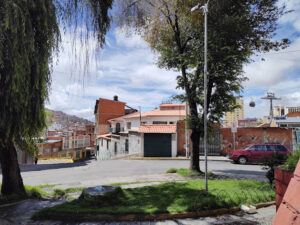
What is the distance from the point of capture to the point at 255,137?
64.8 ft

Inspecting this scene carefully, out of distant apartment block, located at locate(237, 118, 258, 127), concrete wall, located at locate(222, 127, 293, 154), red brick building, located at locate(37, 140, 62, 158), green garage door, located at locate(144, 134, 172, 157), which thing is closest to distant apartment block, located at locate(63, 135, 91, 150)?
red brick building, located at locate(37, 140, 62, 158)

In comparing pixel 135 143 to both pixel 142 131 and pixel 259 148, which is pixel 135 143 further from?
pixel 259 148

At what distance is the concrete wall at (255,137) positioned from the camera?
62.8 ft

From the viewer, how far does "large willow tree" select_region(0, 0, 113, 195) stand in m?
4.20

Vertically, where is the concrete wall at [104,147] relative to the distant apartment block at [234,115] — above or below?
below

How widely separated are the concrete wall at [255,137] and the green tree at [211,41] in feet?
35.4

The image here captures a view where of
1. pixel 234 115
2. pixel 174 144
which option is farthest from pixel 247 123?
pixel 234 115

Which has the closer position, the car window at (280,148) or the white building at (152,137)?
the car window at (280,148)

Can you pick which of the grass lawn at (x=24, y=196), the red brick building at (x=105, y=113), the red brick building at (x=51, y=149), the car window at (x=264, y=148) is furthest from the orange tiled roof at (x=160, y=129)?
the red brick building at (x=51, y=149)

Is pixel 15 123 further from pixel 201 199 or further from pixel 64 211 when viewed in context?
pixel 201 199

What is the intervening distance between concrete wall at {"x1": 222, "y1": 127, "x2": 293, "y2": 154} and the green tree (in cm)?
1079

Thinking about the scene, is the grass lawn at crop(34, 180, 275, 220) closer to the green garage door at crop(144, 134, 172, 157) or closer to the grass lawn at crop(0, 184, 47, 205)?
the grass lawn at crop(0, 184, 47, 205)

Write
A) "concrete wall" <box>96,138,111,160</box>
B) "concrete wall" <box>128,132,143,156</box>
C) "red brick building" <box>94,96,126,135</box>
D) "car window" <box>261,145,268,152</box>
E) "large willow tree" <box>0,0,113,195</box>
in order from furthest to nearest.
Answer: "red brick building" <box>94,96,126,135</box> → "concrete wall" <box>96,138,111,160</box> → "concrete wall" <box>128,132,143,156</box> → "car window" <box>261,145,268,152</box> → "large willow tree" <box>0,0,113,195</box>

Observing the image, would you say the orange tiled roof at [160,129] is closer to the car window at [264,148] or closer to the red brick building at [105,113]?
the car window at [264,148]
